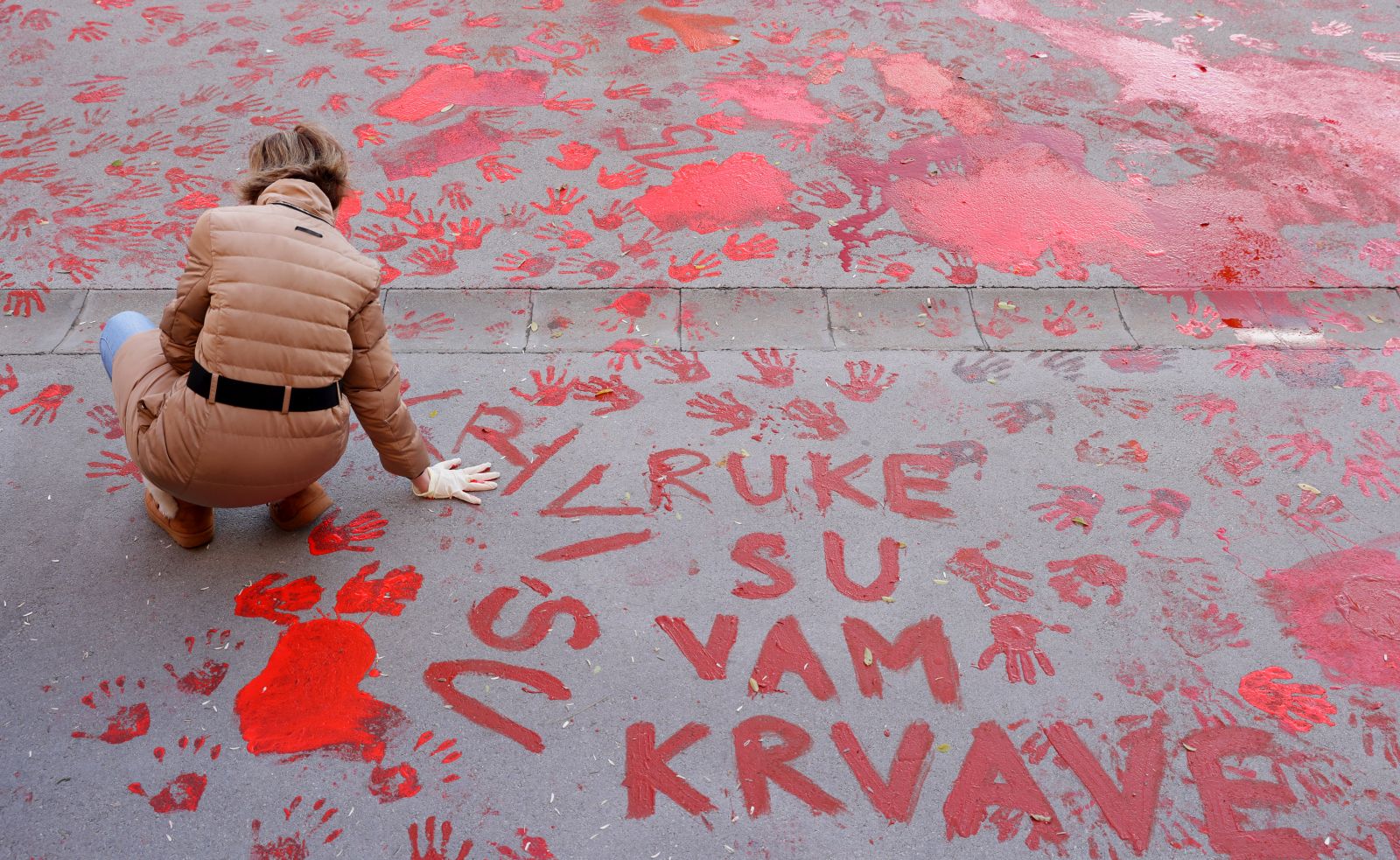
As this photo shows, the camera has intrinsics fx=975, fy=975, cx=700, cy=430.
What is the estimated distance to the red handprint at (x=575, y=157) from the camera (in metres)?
4.45

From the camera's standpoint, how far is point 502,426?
3.24 m

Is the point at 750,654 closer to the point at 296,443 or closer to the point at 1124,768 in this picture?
the point at 1124,768

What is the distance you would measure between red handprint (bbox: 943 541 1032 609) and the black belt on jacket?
1.77 m

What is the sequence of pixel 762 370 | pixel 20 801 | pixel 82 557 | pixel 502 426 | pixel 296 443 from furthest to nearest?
pixel 762 370 → pixel 502 426 → pixel 82 557 → pixel 296 443 → pixel 20 801

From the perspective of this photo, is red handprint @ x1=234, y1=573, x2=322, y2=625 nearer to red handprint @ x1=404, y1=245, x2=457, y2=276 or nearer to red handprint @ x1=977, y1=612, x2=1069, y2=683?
red handprint @ x1=404, y1=245, x2=457, y2=276

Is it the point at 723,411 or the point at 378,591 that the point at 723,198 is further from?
the point at 378,591

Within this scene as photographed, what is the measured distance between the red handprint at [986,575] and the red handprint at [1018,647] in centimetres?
6

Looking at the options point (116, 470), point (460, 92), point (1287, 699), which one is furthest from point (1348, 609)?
point (460, 92)

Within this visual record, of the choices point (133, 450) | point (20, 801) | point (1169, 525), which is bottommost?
point (20, 801)

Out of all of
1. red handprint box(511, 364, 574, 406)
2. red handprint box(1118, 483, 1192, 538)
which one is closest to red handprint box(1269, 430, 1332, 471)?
red handprint box(1118, 483, 1192, 538)

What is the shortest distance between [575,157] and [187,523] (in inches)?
99.4

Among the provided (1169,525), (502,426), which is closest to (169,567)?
(502,426)

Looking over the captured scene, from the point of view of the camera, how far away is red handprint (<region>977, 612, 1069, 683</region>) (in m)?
2.52

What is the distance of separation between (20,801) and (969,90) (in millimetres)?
4832
